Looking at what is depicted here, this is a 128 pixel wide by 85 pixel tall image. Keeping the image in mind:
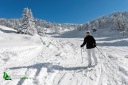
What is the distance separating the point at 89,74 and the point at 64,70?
4.79 ft

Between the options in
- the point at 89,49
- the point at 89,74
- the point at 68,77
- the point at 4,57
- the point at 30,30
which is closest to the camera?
the point at 68,77

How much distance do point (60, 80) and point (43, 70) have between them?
1.70 metres

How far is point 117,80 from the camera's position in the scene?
7309 mm

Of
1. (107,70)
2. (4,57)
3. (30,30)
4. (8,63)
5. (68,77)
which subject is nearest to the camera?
(68,77)

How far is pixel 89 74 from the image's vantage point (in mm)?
8453

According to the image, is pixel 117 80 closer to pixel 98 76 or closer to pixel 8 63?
pixel 98 76

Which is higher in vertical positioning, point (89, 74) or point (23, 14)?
point (23, 14)

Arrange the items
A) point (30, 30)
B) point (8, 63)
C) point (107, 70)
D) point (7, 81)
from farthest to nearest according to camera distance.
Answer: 1. point (30, 30)
2. point (8, 63)
3. point (107, 70)
4. point (7, 81)

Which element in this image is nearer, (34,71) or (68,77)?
(68,77)

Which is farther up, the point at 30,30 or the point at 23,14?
the point at 23,14

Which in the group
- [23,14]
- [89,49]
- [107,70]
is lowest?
[107,70]

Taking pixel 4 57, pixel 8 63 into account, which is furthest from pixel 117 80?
pixel 4 57

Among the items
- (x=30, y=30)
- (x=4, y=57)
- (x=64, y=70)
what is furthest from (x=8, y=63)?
(x=30, y=30)

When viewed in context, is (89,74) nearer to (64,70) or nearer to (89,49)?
(64,70)
